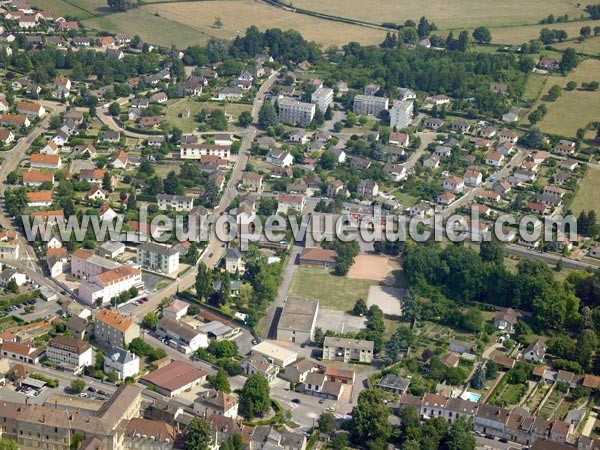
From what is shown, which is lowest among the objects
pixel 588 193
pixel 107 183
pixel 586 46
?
pixel 107 183

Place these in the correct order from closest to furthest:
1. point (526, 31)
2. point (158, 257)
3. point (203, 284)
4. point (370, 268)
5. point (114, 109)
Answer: point (203, 284), point (158, 257), point (370, 268), point (114, 109), point (526, 31)

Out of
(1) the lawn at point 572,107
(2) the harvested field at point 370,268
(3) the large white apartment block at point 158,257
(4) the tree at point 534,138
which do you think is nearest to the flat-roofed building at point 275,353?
(3) the large white apartment block at point 158,257

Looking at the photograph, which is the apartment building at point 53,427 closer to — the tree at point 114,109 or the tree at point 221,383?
the tree at point 221,383

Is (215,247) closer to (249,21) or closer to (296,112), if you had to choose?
(296,112)

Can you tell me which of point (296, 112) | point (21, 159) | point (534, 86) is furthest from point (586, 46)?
point (21, 159)

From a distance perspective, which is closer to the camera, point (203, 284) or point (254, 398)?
point (254, 398)

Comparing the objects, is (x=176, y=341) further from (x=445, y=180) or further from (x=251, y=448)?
(x=445, y=180)

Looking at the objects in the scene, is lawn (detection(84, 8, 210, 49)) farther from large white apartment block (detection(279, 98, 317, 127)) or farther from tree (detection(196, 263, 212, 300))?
tree (detection(196, 263, 212, 300))

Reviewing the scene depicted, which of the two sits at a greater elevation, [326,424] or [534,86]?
[534,86]
